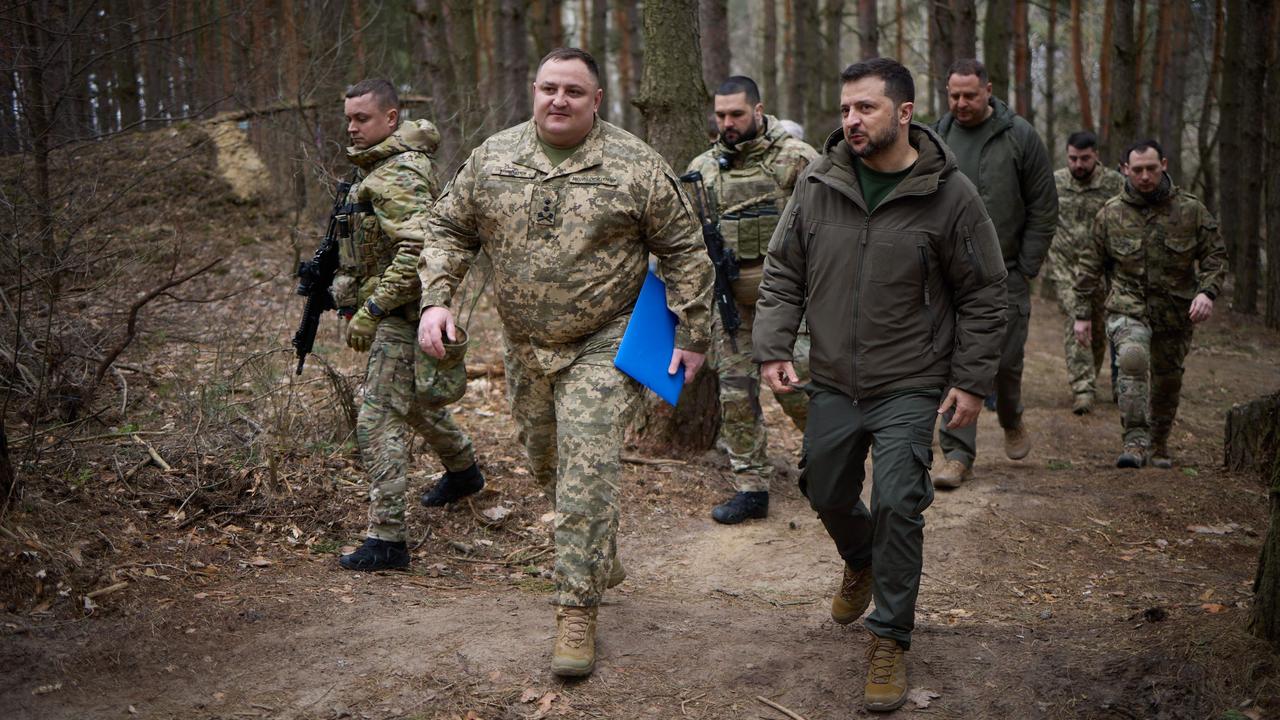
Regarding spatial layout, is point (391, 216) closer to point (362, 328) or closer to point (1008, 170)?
point (362, 328)

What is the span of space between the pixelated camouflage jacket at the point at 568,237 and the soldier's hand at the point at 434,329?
0.20ft

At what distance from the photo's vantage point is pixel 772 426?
901 centimetres

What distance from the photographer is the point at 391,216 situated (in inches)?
208

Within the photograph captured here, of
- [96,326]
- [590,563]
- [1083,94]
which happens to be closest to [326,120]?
[96,326]

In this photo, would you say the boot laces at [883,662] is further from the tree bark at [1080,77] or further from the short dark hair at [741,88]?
the tree bark at [1080,77]

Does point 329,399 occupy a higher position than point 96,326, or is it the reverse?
point 96,326

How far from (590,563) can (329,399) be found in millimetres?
3560

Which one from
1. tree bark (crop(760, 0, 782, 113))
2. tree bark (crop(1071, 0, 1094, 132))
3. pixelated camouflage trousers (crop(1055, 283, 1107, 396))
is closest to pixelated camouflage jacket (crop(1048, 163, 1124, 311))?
pixelated camouflage trousers (crop(1055, 283, 1107, 396))

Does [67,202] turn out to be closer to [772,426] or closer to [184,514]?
[184,514]

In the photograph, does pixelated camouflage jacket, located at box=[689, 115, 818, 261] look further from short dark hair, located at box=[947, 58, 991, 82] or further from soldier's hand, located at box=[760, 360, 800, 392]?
soldier's hand, located at box=[760, 360, 800, 392]

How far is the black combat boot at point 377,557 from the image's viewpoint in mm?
5238

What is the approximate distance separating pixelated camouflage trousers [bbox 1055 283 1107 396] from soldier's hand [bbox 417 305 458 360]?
6913mm

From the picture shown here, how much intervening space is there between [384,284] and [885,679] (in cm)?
295

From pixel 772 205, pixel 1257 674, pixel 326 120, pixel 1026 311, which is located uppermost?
pixel 326 120
